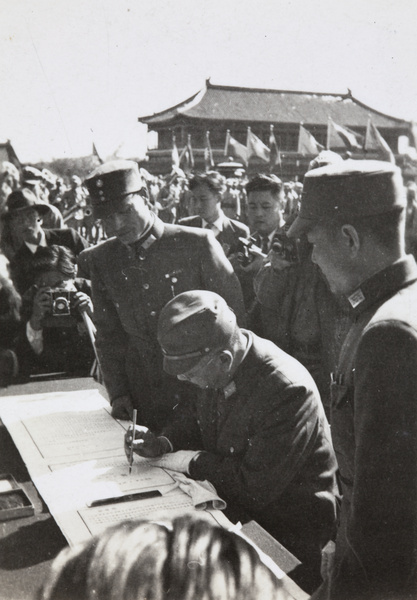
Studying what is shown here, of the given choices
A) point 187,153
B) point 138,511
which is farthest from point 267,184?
point 138,511

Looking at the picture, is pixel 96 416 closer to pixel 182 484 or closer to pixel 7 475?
pixel 7 475

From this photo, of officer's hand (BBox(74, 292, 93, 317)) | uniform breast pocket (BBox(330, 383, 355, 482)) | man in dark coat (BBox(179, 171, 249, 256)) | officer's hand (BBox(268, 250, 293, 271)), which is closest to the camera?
uniform breast pocket (BBox(330, 383, 355, 482))

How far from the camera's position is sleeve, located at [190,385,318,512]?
177 centimetres

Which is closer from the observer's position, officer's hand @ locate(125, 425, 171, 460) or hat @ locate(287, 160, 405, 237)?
hat @ locate(287, 160, 405, 237)

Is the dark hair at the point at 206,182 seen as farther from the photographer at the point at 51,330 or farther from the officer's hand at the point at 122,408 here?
the officer's hand at the point at 122,408

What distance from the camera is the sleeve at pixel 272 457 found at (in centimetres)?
177

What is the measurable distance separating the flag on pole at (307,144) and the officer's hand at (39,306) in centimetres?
154

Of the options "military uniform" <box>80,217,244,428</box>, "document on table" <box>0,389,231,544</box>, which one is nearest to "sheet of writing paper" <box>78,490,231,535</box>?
"document on table" <box>0,389,231,544</box>

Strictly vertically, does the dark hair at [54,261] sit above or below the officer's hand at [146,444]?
above

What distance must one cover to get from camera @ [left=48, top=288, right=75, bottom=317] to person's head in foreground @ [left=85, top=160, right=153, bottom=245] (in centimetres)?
62

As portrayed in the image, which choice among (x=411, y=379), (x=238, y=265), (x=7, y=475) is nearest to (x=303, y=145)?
(x=238, y=265)

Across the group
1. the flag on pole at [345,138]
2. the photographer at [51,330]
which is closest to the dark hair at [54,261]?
the photographer at [51,330]

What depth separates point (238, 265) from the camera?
321 centimetres

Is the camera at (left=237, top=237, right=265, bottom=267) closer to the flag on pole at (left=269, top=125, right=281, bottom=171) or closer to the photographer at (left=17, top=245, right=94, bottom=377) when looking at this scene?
the flag on pole at (left=269, top=125, right=281, bottom=171)
